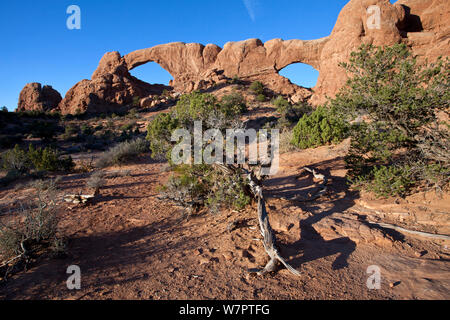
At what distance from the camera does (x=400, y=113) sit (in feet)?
13.8

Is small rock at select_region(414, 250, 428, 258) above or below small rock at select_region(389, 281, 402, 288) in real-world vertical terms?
above

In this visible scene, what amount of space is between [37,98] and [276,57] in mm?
37418

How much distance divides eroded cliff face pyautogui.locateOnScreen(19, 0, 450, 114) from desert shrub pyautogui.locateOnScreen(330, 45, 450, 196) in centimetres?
1169

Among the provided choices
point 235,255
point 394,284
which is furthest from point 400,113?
point 235,255

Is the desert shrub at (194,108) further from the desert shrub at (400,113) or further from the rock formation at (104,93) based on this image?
the rock formation at (104,93)

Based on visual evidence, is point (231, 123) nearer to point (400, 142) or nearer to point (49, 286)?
point (400, 142)

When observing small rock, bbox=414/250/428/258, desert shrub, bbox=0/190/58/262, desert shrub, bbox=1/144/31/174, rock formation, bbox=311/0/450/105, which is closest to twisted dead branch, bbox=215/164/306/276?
small rock, bbox=414/250/428/258

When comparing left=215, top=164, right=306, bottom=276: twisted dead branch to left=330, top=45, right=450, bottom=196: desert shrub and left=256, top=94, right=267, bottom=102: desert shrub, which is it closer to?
left=330, top=45, right=450, bottom=196: desert shrub

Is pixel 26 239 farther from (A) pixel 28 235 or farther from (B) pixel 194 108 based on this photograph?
(B) pixel 194 108

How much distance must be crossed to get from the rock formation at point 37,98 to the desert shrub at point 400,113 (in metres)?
39.5

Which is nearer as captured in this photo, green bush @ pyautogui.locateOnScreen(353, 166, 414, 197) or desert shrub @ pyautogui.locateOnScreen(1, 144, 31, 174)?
green bush @ pyautogui.locateOnScreen(353, 166, 414, 197)

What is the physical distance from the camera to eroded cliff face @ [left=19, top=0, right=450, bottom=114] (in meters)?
17.0

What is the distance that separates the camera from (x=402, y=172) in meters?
4.14
